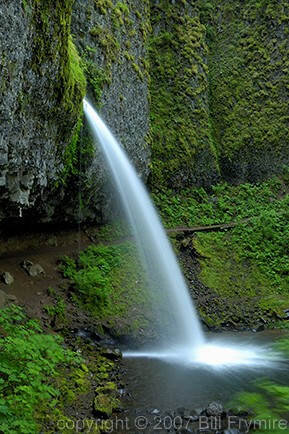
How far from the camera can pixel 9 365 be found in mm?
5344

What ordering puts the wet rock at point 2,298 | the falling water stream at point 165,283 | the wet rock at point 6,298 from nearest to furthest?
the wet rock at point 2,298 → the wet rock at point 6,298 → the falling water stream at point 165,283

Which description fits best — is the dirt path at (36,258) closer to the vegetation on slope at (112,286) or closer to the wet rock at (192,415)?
the vegetation on slope at (112,286)

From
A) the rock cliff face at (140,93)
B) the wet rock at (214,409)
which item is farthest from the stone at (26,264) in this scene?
the wet rock at (214,409)

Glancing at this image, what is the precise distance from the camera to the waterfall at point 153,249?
10.9m

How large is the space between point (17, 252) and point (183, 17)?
16.2 meters

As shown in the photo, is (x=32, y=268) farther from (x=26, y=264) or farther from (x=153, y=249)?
(x=153, y=249)

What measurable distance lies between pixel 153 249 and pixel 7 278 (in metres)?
4.88

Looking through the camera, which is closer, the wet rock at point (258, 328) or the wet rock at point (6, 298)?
the wet rock at point (6, 298)

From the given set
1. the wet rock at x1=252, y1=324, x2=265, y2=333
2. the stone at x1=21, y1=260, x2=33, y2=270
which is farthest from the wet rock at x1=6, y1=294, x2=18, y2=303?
the wet rock at x1=252, y1=324, x2=265, y2=333

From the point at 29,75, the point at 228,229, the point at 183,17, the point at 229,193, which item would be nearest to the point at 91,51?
the point at 29,75

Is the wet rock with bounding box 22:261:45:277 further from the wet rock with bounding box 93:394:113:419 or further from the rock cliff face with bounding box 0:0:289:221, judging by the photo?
the wet rock with bounding box 93:394:113:419

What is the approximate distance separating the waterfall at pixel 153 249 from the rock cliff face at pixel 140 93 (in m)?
0.57

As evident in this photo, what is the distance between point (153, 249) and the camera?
12820mm

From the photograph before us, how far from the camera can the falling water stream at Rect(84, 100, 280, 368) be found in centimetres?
924
